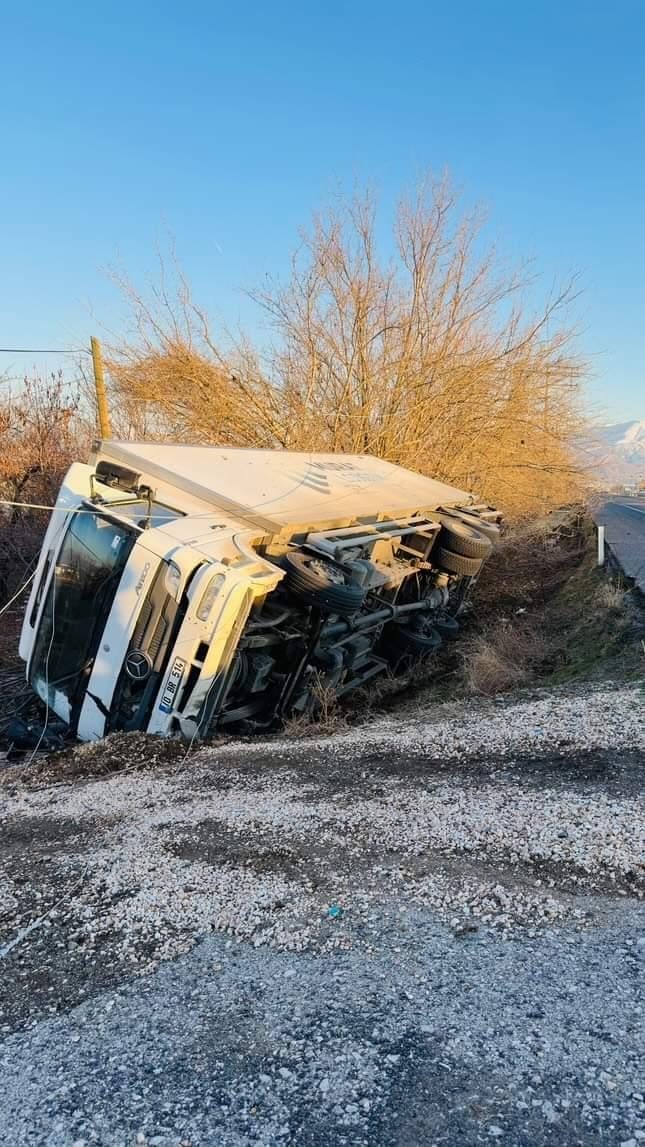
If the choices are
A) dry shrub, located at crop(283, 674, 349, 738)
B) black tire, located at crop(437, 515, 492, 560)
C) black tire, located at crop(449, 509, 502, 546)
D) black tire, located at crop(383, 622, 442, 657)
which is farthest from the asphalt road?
dry shrub, located at crop(283, 674, 349, 738)

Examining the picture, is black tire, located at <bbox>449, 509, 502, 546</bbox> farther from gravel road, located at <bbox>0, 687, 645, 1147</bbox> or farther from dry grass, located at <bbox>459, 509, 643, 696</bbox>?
gravel road, located at <bbox>0, 687, 645, 1147</bbox>

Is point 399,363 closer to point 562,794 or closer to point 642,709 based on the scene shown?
point 642,709

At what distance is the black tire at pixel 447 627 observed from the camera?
963 centimetres

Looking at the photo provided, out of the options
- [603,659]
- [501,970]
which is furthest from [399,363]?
[501,970]

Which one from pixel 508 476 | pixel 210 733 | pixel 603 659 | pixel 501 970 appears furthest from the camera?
pixel 508 476

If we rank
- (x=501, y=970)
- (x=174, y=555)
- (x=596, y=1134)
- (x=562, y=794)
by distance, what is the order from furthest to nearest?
(x=174, y=555) < (x=562, y=794) < (x=501, y=970) < (x=596, y=1134)

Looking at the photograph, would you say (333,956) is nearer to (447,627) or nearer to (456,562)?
(456,562)

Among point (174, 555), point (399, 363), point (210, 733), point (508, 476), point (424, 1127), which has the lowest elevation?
point (210, 733)

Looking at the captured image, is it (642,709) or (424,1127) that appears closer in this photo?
(424,1127)

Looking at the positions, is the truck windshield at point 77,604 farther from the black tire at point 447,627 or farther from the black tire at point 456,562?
the black tire at point 447,627

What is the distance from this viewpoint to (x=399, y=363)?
16250 millimetres

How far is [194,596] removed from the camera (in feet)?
16.3

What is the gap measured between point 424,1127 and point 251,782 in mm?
2738

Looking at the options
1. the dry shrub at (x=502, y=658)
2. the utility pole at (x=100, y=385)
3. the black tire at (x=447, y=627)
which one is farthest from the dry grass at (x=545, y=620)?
the utility pole at (x=100, y=385)
